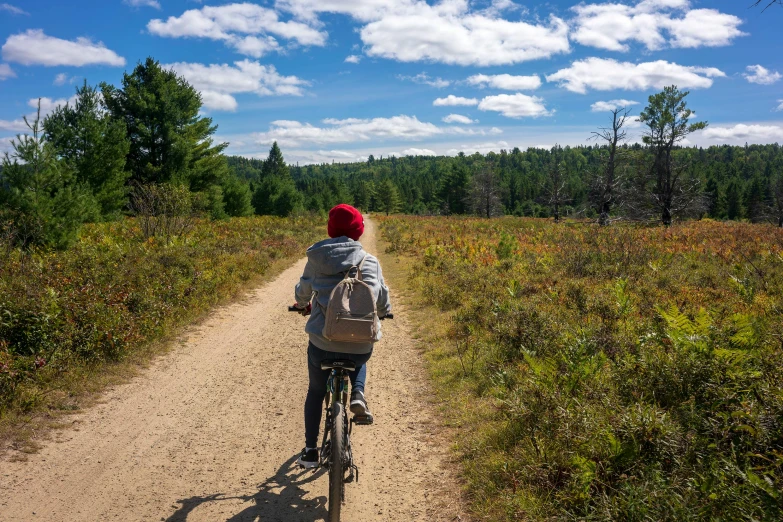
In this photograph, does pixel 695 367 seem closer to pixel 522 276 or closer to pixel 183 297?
pixel 522 276

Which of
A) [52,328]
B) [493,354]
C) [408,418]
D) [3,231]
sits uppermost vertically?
[3,231]

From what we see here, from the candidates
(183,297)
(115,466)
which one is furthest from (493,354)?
(183,297)

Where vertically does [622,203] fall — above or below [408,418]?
above

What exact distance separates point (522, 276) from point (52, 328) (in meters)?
9.23

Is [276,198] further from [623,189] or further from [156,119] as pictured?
[623,189]

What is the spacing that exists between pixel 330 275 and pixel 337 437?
1142 mm

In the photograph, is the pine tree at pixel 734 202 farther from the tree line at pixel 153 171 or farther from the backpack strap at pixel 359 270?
the backpack strap at pixel 359 270

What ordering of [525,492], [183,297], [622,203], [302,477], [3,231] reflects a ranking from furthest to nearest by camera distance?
[622,203]
[3,231]
[183,297]
[302,477]
[525,492]

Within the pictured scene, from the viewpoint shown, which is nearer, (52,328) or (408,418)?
(408,418)

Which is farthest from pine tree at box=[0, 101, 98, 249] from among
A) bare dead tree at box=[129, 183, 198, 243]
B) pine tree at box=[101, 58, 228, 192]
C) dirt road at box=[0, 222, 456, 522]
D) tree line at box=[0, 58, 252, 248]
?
pine tree at box=[101, 58, 228, 192]

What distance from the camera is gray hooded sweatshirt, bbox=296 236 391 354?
10.7 feet

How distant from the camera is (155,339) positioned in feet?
24.1

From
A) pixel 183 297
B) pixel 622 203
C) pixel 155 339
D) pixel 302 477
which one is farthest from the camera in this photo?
pixel 622 203

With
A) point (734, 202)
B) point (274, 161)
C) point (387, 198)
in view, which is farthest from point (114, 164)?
point (734, 202)
